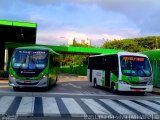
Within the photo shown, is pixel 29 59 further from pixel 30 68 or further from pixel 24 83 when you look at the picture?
pixel 24 83

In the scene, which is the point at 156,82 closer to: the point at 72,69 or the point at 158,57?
the point at 158,57

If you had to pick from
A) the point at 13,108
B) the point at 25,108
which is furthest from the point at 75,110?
the point at 13,108

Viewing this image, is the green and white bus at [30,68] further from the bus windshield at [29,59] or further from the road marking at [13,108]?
the road marking at [13,108]

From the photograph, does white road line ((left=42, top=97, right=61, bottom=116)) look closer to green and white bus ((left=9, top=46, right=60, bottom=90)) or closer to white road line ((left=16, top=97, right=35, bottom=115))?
white road line ((left=16, top=97, right=35, bottom=115))

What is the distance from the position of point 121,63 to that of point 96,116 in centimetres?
1167

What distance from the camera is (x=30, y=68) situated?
24.3 metres

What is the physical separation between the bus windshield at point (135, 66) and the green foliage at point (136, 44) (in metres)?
75.2

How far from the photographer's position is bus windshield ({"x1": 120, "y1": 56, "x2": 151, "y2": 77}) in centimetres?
2414

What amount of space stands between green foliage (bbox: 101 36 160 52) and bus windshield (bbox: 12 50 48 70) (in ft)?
250

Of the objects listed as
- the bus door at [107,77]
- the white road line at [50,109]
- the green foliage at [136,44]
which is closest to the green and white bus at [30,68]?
the bus door at [107,77]

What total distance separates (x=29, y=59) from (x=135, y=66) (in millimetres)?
6726

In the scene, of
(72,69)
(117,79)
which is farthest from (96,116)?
(72,69)

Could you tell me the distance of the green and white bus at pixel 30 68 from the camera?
24.0m

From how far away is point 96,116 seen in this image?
13.1 m
